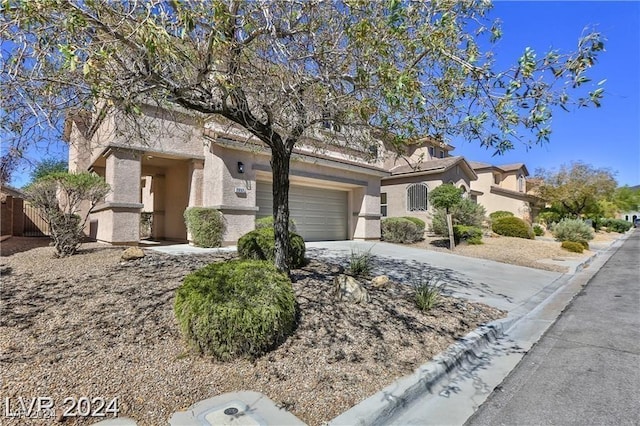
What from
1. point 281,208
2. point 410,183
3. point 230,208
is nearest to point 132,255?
point 281,208

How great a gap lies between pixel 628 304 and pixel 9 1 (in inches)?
439

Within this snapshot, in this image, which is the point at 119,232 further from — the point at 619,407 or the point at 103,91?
the point at 619,407

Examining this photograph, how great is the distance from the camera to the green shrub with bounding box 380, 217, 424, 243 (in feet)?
55.6

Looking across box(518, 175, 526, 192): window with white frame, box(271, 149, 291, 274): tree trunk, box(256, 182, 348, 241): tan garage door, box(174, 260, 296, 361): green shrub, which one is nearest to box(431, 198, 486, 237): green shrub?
box(256, 182, 348, 241): tan garage door

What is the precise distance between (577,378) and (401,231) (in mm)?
13125

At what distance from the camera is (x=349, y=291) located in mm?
5551

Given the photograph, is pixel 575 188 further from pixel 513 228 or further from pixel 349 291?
pixel 349 291

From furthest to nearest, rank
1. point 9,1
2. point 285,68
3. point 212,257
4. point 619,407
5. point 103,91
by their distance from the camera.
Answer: point 212,257 → point 285,68 → point 103,91 → point 619,407 → point 9,1

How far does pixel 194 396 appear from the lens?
120 inches

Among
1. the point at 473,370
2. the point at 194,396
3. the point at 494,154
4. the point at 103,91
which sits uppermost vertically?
the point at 103,91

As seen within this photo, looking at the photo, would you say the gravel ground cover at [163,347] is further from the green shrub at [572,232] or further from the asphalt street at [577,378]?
the green shrub at [572,232]

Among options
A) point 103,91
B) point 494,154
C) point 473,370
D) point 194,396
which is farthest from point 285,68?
point 473,370

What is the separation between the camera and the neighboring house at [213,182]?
10250 millimetres

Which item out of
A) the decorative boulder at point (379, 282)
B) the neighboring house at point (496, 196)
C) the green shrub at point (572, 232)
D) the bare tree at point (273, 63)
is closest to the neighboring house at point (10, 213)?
the bare tree at point (273, 63)
